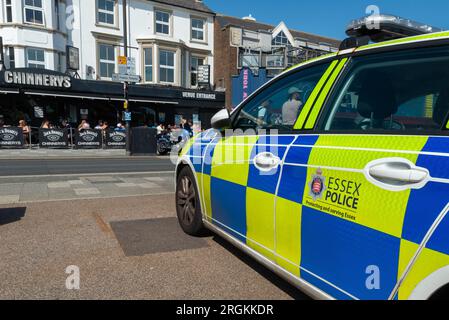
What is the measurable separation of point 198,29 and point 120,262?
2616cm

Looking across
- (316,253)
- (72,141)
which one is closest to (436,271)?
(316,253)

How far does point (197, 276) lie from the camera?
116 inches

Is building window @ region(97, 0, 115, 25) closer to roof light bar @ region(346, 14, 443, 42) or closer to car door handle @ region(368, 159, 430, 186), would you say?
roof light bar @ region(346, 14, 443, 42)

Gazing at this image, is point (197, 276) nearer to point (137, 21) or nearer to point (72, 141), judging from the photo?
point (72, 141)

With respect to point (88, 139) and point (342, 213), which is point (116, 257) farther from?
point (88, 139)

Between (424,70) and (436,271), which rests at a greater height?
(424,70)

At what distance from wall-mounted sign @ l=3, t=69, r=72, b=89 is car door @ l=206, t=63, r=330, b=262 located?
2000 centimetres

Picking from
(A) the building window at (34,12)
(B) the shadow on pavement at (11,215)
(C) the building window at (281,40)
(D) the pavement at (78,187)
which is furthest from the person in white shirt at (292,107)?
(C) the building window at (281,40)

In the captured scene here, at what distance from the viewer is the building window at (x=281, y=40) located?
3045 centimetres

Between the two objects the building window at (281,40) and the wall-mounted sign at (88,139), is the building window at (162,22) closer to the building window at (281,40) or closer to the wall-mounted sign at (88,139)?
the building window at (281,40)

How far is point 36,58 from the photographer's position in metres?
20.9
